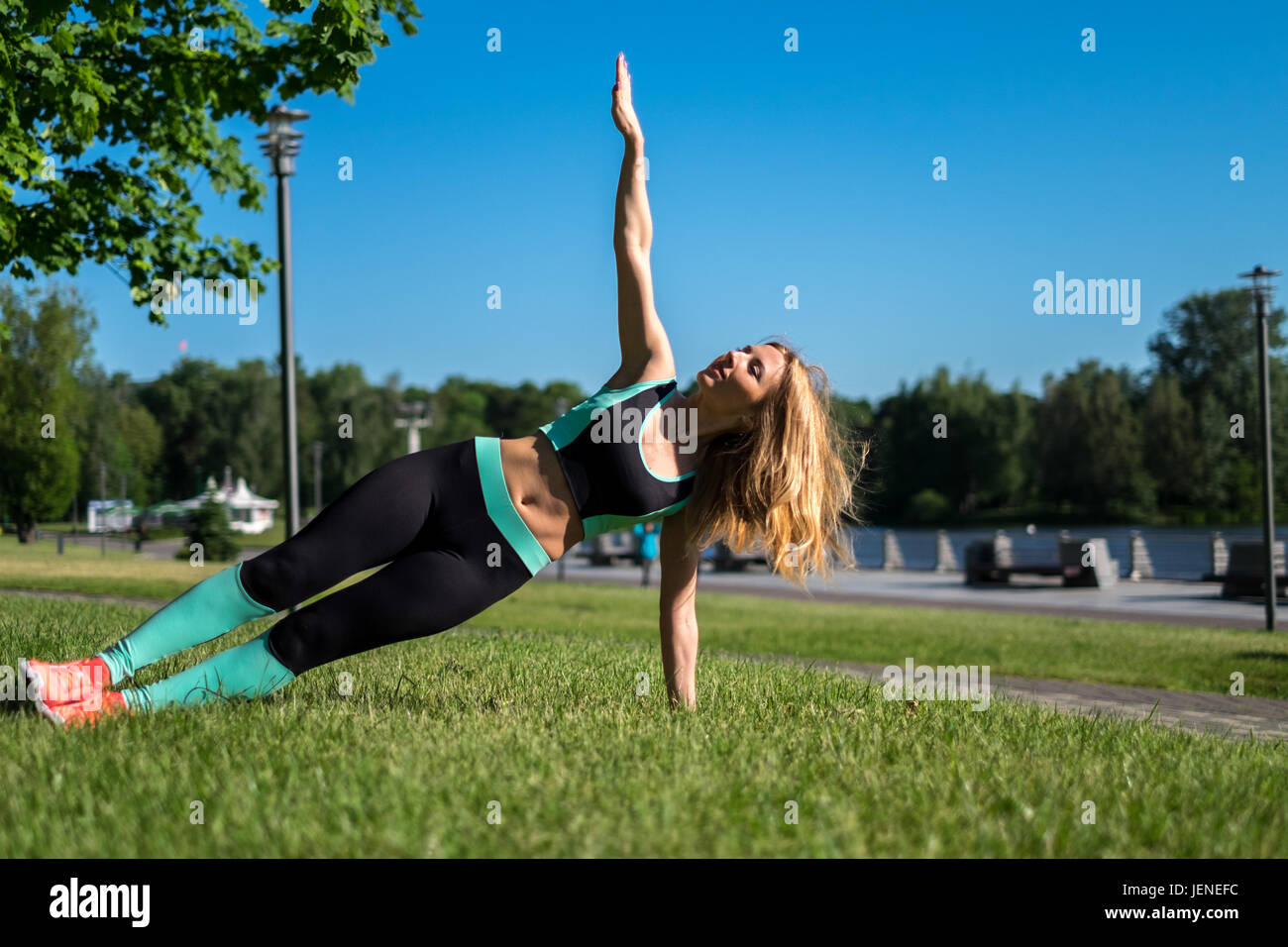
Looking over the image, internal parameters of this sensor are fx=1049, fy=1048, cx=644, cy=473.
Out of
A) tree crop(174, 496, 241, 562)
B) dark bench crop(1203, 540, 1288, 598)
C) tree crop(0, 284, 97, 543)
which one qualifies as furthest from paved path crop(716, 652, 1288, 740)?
tree crop(174, 496, 241, 562)

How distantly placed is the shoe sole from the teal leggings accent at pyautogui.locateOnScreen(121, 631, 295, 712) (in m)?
0.23

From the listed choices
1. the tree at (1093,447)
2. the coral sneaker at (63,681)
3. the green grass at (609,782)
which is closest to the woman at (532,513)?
the coral sneaker at (63,681)

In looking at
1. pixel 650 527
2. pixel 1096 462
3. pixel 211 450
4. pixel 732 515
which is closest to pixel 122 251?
pixel 732 515

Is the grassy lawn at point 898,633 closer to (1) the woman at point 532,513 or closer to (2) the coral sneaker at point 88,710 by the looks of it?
(2) the coral sneaker at point 88,710

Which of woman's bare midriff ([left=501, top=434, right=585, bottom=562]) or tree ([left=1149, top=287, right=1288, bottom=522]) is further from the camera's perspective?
tree ([left=1149, top=287, right=1288, bottom=522])

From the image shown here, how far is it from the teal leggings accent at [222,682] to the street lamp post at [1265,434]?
49.8 feet

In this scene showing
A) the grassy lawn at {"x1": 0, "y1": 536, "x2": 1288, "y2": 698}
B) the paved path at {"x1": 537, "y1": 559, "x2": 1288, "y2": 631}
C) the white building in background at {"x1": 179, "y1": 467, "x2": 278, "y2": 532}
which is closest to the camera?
the grassy lawn at {"x1": 0, "y1": 536, "x2": 1288, "y2": 698}

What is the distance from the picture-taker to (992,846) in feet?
8.29

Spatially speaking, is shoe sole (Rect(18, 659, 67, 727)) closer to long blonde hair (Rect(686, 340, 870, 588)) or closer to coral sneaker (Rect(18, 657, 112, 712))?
coral sneaker (Rect(18, 657, 112, 712))

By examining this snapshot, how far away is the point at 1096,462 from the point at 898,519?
896 inches

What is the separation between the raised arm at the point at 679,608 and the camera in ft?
13.3

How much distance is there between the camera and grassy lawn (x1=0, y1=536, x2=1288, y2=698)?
1056 centimetres

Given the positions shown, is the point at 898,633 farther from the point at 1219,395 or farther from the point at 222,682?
the point at 1219,395
